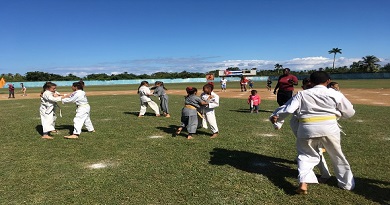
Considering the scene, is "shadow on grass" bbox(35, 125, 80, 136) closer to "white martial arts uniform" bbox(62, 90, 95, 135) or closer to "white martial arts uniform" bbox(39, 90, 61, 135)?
"white martial arts uniform" bbox(39, 90, 61, 135)

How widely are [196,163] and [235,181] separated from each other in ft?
3.89

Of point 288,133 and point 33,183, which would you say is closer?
point 33,183

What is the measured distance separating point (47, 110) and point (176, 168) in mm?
5149

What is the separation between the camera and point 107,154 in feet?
21.6

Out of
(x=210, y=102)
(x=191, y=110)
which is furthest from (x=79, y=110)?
(x=210, y=102)

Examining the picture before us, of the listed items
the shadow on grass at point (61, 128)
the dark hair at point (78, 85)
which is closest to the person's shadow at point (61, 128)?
the shadow on grass at point (61, 128)

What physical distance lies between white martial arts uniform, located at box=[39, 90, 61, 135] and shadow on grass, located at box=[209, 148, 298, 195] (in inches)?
200

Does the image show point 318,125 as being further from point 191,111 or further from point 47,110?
point 47,110

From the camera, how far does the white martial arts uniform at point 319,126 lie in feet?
13.7

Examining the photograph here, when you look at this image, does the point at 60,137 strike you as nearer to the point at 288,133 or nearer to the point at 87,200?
the point at 87,200

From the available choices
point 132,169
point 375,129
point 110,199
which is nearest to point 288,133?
point 375,129

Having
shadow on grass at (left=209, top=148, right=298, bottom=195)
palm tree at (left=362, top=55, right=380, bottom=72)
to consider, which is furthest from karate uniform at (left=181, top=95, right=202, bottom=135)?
palm tree at (left=362, top=55, right=380, bottom=72)

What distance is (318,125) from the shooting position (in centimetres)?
416

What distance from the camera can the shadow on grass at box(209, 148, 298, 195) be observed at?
15.6ft
